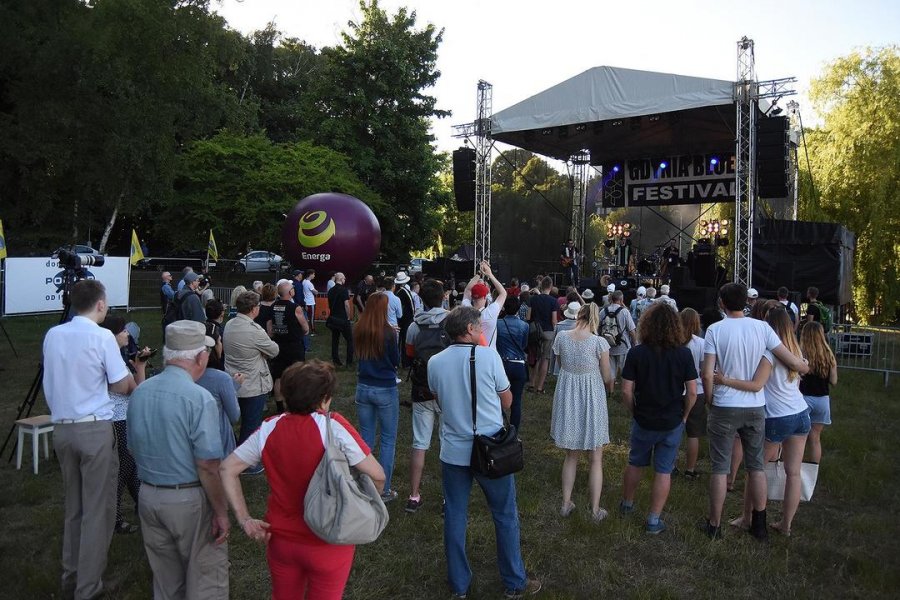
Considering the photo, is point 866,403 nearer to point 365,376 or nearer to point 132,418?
point 365,376

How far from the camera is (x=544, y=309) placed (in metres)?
9.46

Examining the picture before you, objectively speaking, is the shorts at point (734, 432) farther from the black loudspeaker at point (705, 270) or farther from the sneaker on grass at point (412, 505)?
the black loudspeaker at point (705, 270)

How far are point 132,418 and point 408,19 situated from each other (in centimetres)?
2891

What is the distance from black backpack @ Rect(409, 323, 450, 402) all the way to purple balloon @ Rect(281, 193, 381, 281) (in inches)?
493

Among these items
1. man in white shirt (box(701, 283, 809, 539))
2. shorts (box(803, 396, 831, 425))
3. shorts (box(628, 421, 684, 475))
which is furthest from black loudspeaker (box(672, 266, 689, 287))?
shorts (box(628, 421, 684, 475))

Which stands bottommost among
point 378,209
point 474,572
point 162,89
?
point 474,572

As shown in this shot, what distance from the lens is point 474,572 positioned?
13.6 ft

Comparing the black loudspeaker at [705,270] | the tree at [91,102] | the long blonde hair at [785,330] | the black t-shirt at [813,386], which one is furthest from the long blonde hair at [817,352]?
the tree at [91,102]

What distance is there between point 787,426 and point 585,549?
167 centimetres

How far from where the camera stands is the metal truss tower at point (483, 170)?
16.7m

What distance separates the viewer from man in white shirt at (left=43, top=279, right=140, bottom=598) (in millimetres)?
3459

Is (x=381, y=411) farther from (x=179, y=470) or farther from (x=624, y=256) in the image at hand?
(x=624, y=256)

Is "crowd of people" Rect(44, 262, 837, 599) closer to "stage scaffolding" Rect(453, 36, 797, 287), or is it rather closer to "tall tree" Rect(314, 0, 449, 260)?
"stage scaffolding" Rect(453, 36, 797, 287)

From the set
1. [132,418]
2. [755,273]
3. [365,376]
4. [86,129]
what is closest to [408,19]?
[86,129]
